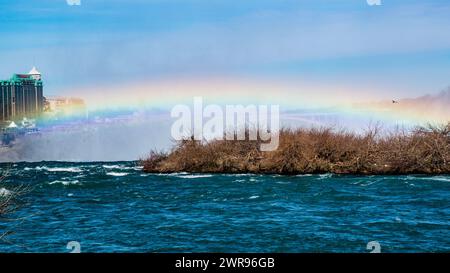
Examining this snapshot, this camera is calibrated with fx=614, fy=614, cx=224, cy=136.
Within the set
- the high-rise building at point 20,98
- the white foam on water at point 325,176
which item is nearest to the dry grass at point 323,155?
the white foam on water at point 325,176

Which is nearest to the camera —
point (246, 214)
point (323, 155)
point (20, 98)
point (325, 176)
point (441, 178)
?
point (20, 98)

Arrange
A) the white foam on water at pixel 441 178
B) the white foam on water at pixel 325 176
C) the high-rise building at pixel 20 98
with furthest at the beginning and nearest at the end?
the white foam on water at pixel 325 176
the white foam on water at pixel 441 178
the high-rise building at pixel 20 98

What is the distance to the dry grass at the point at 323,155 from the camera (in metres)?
32.6

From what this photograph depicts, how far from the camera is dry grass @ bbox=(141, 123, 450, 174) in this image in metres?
32.6

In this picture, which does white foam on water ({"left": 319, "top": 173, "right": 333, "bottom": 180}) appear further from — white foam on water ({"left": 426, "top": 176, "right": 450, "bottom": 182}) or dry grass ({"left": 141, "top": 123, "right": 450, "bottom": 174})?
white foam on water ({"left": 426, "top": 176, "right": 450, "bottom": 182})

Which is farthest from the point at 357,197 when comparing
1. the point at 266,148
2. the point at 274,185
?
the point at 266,148

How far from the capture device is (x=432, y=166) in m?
32.5

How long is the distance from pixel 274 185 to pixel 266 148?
36.5ft

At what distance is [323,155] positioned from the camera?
34.7 metres

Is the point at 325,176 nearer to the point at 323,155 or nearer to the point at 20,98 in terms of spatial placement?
the point at 323,155

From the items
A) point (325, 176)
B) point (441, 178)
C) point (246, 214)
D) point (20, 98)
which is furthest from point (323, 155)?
point (20, 98)

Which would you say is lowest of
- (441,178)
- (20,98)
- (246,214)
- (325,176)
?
(325,176)

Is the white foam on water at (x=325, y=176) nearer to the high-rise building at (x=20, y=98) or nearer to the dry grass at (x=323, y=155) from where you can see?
the dry grass at (x=323, y=155)

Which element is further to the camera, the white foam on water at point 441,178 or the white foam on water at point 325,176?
the white foam on water at point 325,176
